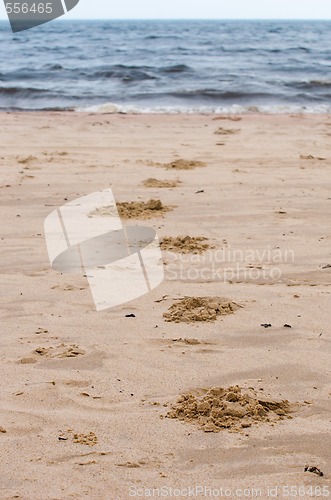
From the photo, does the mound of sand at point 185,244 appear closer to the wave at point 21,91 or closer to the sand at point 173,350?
the sand at point 173,350

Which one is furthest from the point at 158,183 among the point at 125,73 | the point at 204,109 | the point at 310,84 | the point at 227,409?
the point at 125,73

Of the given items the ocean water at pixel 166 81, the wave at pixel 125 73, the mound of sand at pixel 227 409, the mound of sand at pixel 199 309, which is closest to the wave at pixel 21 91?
the ocean water at pixel 166 81

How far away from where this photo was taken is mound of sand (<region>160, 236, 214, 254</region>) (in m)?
4.83

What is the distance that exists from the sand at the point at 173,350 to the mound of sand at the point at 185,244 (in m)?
0.10

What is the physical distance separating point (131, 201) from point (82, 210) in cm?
49

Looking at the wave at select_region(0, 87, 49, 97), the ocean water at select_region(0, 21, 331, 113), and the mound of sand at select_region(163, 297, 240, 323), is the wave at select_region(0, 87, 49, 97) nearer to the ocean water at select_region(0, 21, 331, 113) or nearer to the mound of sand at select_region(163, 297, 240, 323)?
the ocean water at select_region(0, 21, 331, 113)

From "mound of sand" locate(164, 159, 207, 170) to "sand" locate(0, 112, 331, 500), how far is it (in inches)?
16.3

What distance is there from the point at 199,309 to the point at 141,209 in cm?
205

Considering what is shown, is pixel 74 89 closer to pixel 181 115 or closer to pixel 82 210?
pixel 181 115

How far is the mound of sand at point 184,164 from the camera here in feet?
24.1

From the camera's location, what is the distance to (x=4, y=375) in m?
3.10

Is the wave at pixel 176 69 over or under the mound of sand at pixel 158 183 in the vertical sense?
under

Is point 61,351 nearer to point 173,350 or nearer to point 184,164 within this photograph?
point 173,350

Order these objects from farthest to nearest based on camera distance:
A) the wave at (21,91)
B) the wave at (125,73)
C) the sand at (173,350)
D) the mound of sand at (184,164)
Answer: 1. the wave at (125,73)
2. the wave at (21,91)
3. the mound of sand at (184,164)
4. the sand at (173,350)
